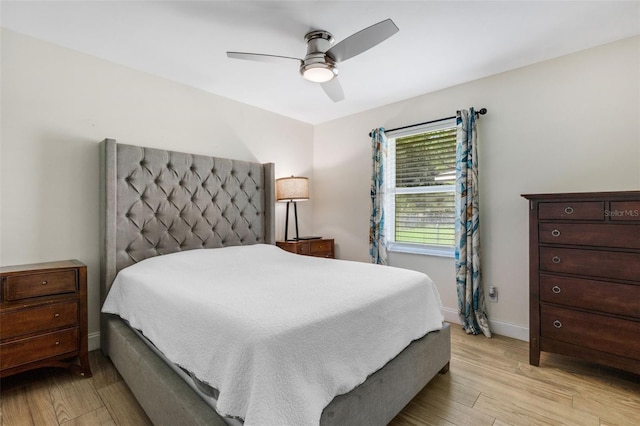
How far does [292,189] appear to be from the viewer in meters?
3.61

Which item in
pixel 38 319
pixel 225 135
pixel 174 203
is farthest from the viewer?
pixel 225 135

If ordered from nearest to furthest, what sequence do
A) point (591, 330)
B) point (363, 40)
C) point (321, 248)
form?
point (363, 40) < point (591, 330) < point (321, 248)

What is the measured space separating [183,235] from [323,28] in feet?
6.95

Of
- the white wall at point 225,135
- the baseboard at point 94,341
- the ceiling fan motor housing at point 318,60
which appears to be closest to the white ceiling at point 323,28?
the ceiling fan motor housing at point 318,60

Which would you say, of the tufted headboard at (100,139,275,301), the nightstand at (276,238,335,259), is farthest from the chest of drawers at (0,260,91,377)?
the nightstand at (276,238,335,259)

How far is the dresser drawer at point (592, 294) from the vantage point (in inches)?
74.8

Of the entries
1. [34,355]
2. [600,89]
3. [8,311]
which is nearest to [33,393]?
[34,355]

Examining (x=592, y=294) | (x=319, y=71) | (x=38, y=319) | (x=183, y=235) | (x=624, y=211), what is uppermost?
(x=319, y=71)

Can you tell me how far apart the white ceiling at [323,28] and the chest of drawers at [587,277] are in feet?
3.94

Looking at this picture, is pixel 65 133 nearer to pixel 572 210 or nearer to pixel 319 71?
pixel 319 71

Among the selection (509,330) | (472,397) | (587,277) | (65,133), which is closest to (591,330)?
(587,277)

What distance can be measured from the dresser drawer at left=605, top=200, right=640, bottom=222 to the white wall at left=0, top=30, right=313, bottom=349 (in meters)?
3.44

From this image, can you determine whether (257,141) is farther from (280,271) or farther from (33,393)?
(33,393)

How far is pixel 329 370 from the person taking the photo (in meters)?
1.19
